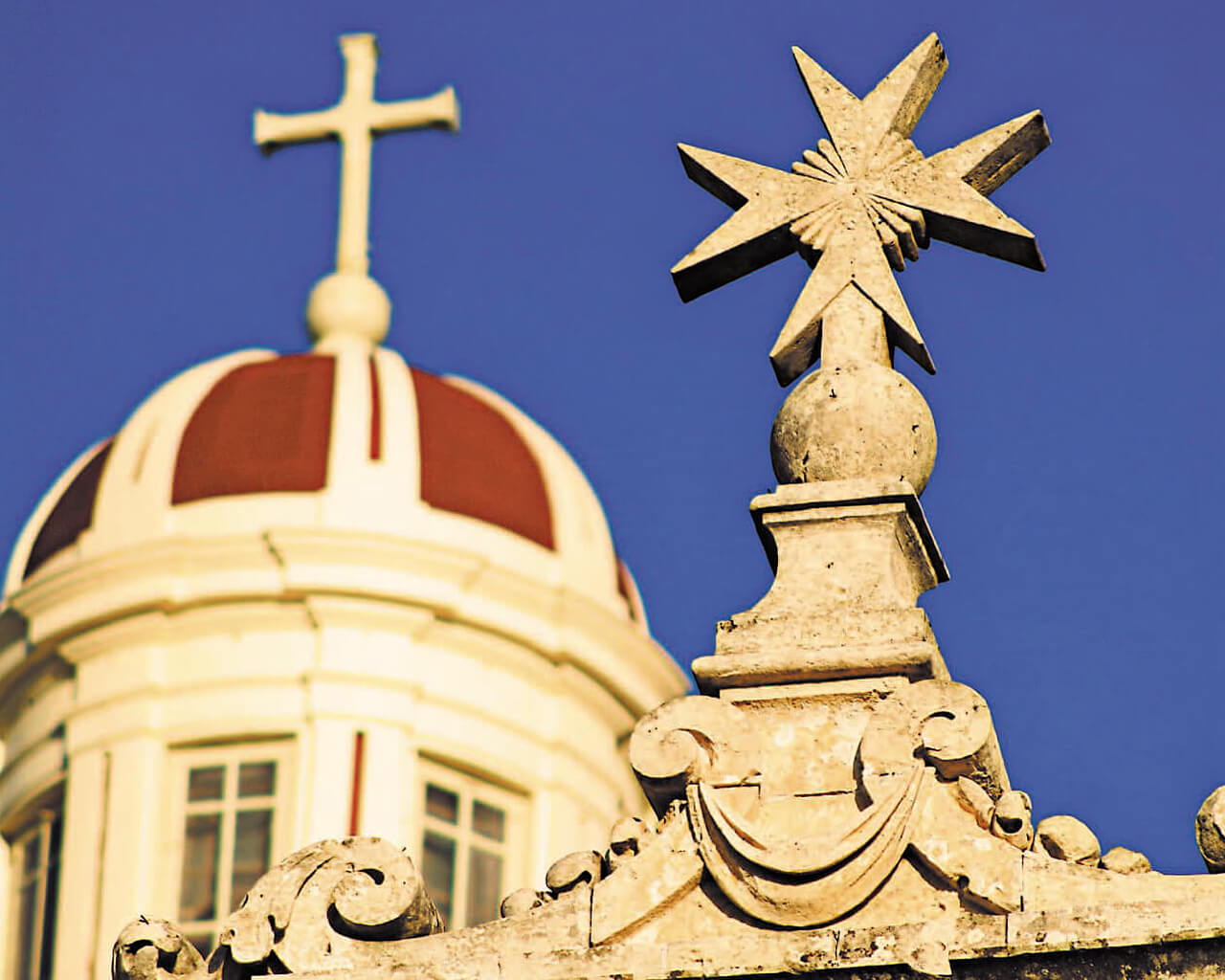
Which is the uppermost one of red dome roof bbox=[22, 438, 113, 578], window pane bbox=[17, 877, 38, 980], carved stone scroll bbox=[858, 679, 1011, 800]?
red dome roof bbox=[22, 438, 113, 578]

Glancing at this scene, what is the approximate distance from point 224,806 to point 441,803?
168 centimetres

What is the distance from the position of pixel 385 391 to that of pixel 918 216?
16777mm

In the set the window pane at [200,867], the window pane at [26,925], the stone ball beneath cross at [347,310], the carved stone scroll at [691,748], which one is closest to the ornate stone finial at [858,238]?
the carved stone scroll at [691,748]

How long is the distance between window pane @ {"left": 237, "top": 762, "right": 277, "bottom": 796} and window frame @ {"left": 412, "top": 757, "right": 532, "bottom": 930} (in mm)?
1100

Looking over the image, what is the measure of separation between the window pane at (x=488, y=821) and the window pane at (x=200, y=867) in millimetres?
2033

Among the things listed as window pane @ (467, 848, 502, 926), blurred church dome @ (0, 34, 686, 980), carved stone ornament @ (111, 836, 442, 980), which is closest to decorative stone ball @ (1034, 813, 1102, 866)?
carved stone ornament @ (111, 836, 442, 980)

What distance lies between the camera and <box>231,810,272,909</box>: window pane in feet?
88.6

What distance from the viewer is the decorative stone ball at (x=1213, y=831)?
10578 millimetres

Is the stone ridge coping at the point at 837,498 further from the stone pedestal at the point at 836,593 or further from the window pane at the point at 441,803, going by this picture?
the window pane at the point at 441,803

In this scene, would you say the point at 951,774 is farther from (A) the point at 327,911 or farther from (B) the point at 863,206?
(B) the point at 863,206

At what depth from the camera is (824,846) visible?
1093cm

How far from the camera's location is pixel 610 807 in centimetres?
2880

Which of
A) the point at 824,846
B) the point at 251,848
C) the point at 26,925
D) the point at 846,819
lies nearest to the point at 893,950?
the point at 824,846

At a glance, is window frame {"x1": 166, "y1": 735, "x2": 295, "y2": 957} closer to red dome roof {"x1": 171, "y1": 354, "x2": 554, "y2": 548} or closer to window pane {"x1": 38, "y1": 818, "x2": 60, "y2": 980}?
window pane {"x1": 38, "y1": 818, "x2": 60, "y2": 980}
